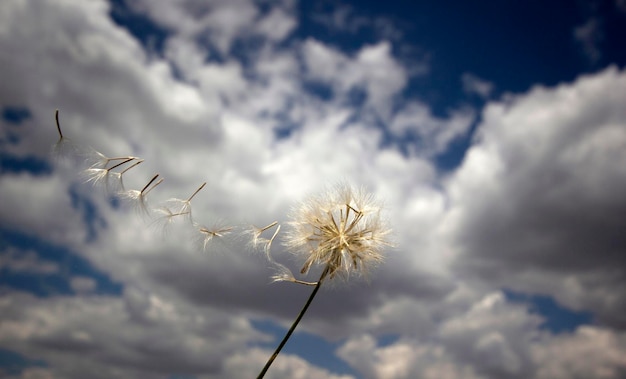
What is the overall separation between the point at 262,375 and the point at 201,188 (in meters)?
1.86

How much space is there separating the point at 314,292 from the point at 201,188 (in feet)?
5.03

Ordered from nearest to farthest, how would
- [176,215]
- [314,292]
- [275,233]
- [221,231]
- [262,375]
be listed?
[262,375]
[314,292]
[176,215]
[221,231]
[275,233]

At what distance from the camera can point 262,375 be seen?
147 inches

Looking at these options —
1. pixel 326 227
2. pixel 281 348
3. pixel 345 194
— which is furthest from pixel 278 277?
pixel 281 348

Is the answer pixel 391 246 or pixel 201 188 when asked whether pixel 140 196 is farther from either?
pixel 391 246

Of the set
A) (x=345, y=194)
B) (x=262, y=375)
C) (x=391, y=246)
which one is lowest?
(x=262, y=375)

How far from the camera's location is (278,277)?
5.78 m

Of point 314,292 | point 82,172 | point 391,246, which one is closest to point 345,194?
point 391,246

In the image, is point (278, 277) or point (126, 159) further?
point (278, 277)

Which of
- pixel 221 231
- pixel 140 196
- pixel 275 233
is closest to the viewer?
pixel 140 196

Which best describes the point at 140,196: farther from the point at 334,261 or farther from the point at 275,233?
the point at 334,261

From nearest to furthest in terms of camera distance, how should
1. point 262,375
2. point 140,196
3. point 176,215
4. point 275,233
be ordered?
1. point 262,375
2. point 140,196
3. point 176,215
4. point 275,233

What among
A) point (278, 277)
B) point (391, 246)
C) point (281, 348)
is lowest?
point (281, 348)

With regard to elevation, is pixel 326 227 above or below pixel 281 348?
above
